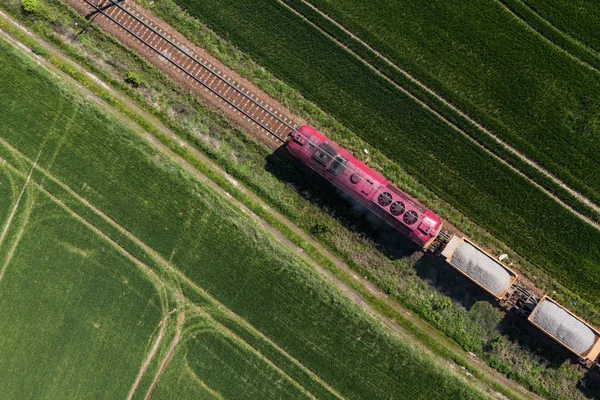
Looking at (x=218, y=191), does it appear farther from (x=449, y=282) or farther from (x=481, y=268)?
(x=481, y=268)

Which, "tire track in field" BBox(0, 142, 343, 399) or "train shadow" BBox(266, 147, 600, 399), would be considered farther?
"tire track in field" BBox(0, 142, 343, 399)

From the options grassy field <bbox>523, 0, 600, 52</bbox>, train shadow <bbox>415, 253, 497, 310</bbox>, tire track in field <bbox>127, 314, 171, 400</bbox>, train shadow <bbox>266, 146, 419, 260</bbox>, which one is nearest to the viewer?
grassy field <bbox>523, 0, 600, 52</bbox>

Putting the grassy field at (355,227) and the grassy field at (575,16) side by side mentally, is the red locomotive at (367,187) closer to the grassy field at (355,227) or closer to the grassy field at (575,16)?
the grassy field at (355,227)

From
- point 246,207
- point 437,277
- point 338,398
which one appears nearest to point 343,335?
point 338,398

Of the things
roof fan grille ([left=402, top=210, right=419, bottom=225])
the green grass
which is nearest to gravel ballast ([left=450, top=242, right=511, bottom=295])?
roof fan grille ([left=402, top=210, right=419, bottom=225])

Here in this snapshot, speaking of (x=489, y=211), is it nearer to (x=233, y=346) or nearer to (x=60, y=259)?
(x=233, y=346)

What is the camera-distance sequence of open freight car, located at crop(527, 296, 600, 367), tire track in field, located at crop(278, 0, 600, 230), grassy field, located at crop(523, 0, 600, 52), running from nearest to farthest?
1. open freight car, located at crop(527, 296, 600, 367)
2. grassy field, located at crop(523, 0, 600, 52)
3. tire track in field, located at crop(278, 0, 600, 230)

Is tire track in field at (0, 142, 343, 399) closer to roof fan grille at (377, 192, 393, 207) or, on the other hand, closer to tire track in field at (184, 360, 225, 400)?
A: tire track in field at (184, 360, 225, 400)

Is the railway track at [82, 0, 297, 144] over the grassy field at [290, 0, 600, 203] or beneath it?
beneath

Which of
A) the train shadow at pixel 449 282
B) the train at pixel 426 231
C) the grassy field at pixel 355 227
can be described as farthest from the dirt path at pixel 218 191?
the train at pixel 426 231
